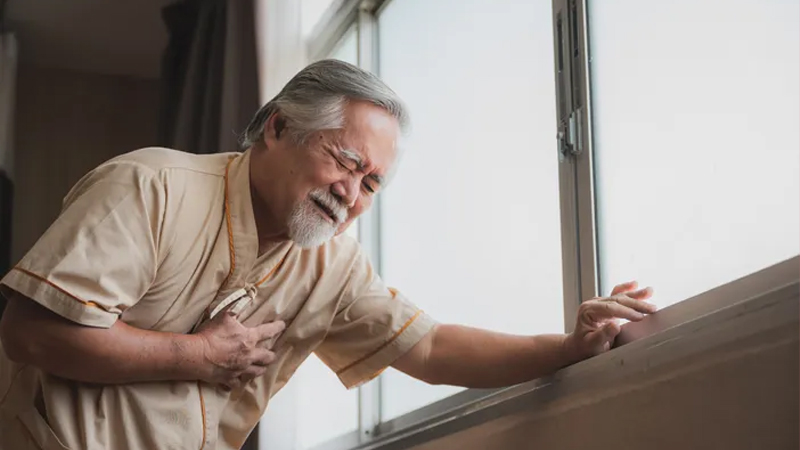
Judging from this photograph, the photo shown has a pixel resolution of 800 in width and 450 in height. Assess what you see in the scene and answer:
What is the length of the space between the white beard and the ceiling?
105 inches

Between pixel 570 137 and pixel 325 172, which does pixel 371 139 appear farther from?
pixel 570 137

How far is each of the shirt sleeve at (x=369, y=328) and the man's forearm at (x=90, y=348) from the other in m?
0.32

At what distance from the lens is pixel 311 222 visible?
66.3 inches

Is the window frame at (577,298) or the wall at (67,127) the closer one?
the window frame at (577,298)

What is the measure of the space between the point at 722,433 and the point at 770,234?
0.29m

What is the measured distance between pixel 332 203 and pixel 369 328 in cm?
25

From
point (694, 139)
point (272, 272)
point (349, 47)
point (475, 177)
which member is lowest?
point (272, 272)

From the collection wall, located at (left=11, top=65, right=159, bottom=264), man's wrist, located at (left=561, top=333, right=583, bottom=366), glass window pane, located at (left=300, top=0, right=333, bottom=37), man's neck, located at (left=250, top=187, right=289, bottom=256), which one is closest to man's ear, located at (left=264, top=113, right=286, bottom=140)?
man's neck, located at (left=250, top=187, right=289, bottom=256)

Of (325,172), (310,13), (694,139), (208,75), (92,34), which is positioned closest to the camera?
(694,139)

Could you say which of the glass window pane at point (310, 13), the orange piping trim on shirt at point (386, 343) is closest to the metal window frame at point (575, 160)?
the orange piping trim on shirt at point (386, 343)

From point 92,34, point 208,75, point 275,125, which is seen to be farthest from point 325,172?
point 92,34

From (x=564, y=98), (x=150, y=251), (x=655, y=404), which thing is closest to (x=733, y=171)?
(x=655, y=404)

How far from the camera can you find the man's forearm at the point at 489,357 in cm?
152

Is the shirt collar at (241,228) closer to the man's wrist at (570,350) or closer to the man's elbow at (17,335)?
the man's elbow at (17,335)
